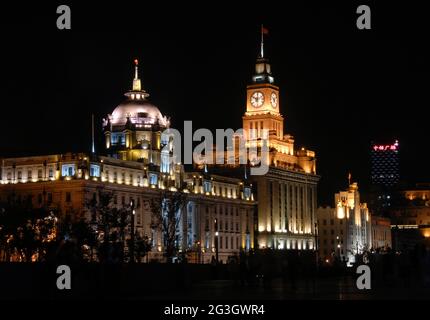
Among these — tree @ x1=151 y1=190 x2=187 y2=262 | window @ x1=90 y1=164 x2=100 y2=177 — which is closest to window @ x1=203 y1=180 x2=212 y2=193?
tree @ x1=151 y1=190 x2=187 y2=262

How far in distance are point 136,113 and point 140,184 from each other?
1909cm

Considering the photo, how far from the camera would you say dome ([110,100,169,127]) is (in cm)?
15650

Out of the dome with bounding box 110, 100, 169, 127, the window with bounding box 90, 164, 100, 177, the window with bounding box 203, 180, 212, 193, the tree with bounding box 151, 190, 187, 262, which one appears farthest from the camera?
the window with bounding box 203, 180, 212, 193

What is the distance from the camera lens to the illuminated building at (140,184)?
128 m

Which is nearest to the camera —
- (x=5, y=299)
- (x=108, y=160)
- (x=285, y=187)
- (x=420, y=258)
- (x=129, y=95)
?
(x=5, y=299)

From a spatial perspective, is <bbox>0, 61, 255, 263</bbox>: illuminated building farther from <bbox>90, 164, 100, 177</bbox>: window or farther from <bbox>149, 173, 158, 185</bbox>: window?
<bbox>149, 173, 158, 185</bbox>: window

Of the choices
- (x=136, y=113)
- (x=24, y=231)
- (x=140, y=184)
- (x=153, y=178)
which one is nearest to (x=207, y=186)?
(x=136, y=113)

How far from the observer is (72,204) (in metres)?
127

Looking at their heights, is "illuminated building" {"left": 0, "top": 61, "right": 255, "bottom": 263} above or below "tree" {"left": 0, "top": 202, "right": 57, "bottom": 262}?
above
